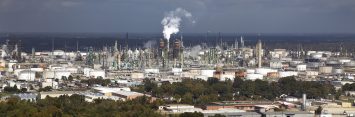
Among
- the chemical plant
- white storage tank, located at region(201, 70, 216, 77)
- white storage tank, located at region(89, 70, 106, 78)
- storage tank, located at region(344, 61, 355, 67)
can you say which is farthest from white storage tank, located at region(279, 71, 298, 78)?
white storage tank, located at region(89, 70, 106, 78)

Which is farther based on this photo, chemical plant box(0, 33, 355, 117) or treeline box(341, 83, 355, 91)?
treeline box(341, 83, 355, 91)

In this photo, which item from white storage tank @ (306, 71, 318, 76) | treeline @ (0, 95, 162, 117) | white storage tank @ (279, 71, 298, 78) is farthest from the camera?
white storage tank @ (306, 71, 318, 76)

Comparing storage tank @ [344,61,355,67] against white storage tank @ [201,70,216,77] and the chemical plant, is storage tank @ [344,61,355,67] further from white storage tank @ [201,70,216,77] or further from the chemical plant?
white storage tank @ [201,70,216,77]

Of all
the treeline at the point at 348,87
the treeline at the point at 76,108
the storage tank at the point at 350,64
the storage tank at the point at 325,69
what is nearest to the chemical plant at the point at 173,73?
the storage tank at the point at 325,69

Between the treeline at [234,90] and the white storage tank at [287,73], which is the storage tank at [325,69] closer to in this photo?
the white storage tank at [287,73]

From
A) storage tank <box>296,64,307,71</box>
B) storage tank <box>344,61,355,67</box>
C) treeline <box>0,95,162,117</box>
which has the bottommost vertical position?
treeline <box>0,95,162,117</box>

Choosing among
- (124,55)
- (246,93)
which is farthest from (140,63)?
(246,93)

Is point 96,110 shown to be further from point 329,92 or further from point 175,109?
point 329,92

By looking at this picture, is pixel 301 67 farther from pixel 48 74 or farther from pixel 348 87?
pixel 48 74

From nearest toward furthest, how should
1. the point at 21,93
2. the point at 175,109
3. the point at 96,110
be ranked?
the point at 96,110, the point at 175,109, the point at 21,93
